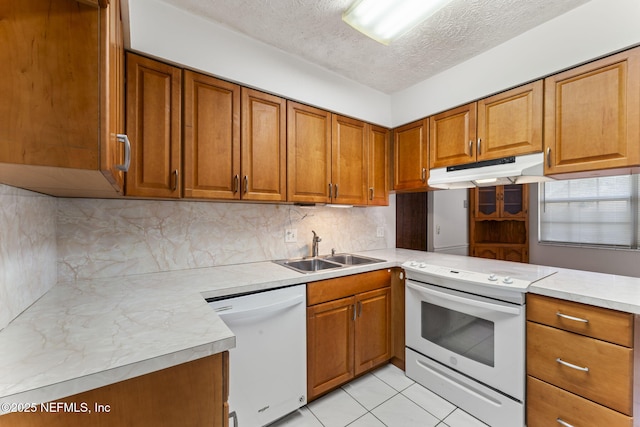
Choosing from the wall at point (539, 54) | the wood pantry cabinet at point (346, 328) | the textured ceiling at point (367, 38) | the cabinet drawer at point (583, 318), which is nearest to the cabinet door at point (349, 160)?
the textured ceiling at point (367, 38)

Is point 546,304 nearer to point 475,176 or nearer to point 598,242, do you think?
point 475,176

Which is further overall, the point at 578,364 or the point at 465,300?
the point at 465,300

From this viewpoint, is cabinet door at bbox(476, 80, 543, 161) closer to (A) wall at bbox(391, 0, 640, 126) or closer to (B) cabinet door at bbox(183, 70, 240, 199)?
(A) wall at bbox(391, 0, 640, 126)

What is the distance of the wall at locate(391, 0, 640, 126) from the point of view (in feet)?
4.43

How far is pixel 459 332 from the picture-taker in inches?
68.2

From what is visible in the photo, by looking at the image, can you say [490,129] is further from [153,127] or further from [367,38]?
[153,127]

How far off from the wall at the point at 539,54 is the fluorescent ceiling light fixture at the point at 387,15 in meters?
0.78

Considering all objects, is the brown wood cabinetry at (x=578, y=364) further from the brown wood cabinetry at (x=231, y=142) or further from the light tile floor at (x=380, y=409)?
the brown wood cabinetry at (x=231, y=142)

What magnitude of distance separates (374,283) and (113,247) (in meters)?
1.75

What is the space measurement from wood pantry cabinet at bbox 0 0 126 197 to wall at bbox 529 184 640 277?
469 centimetres

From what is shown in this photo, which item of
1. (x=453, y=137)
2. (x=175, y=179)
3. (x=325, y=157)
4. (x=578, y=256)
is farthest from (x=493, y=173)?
(x=578, y=256)

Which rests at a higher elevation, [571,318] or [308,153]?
[308,153]

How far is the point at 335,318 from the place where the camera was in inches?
70.0

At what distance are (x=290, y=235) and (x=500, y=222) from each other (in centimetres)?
353
